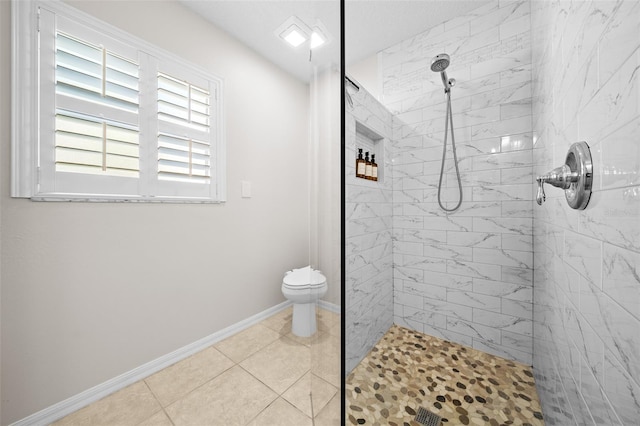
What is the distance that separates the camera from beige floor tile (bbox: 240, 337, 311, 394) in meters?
1.21

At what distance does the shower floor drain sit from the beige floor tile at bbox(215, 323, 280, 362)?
0.97m

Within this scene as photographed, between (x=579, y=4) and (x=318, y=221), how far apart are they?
901 mm

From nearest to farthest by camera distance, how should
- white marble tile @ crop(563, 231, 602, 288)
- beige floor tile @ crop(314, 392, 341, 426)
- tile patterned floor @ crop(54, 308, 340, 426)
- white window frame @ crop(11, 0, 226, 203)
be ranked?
white marble tile @ crop(563, 231, 602, 288)
beige floor tile @ crop(314, 392, 341, 426)
tile patterned floor @ crop(54, 308, 340, 426)
white window frame @ crop(11, 0, 226, 203)

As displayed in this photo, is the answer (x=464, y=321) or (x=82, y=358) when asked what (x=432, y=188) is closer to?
(x=464, y=321)

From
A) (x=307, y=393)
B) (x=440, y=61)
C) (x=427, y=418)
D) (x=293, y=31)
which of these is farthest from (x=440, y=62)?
(x=307, y=393)

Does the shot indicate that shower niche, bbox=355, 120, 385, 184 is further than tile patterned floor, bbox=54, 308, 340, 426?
Yes

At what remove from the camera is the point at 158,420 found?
0.99 meters

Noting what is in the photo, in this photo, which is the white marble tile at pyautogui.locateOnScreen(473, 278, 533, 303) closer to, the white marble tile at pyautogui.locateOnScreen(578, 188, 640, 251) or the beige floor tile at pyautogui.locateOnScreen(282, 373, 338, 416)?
the white marble tile at pyautogui.locateOnScreen(578, 188, 640, 251)

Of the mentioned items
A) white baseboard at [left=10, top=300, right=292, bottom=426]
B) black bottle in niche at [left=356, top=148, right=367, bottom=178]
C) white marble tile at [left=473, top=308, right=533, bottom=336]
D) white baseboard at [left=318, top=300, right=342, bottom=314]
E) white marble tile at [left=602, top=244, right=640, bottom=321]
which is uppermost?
black bottle in niche at [left=356, top=148, right=367, bottom=178]

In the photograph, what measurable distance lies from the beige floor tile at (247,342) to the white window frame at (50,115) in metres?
1.02

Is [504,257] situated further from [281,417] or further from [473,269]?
[281,417]

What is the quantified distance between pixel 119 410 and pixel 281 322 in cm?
100

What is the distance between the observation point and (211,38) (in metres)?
1.60

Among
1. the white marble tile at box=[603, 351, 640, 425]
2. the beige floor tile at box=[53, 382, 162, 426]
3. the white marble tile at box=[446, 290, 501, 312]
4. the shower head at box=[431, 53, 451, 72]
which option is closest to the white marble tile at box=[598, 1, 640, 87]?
the white marble tile at box=[603, 351, 640, 425]
